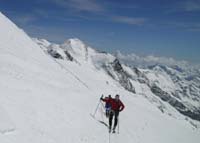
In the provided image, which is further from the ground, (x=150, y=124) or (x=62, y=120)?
(x=150, y=124)

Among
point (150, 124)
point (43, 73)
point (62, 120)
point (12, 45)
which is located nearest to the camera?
point (62, 120)

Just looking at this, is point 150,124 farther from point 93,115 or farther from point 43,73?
point 43,73

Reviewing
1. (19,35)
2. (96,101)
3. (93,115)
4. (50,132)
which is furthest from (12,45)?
(50,132)

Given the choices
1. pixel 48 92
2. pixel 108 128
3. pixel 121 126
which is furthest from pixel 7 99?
pixel 121 126

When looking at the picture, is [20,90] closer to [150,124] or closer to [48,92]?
[48,92]

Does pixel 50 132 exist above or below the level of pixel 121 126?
below

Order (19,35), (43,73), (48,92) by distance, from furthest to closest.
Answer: (19,35) < (43,73) < (48,92)

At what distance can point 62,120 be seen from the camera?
65.4 ft

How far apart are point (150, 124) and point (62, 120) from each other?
16.8 meters

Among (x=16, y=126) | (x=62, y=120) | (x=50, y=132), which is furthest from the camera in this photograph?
(x=62, y=120)

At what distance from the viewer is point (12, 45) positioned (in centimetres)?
3709

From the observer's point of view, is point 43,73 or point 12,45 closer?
point 43,73

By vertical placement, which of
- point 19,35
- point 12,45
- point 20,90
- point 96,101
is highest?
point 19,35

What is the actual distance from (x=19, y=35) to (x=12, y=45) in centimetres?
761
